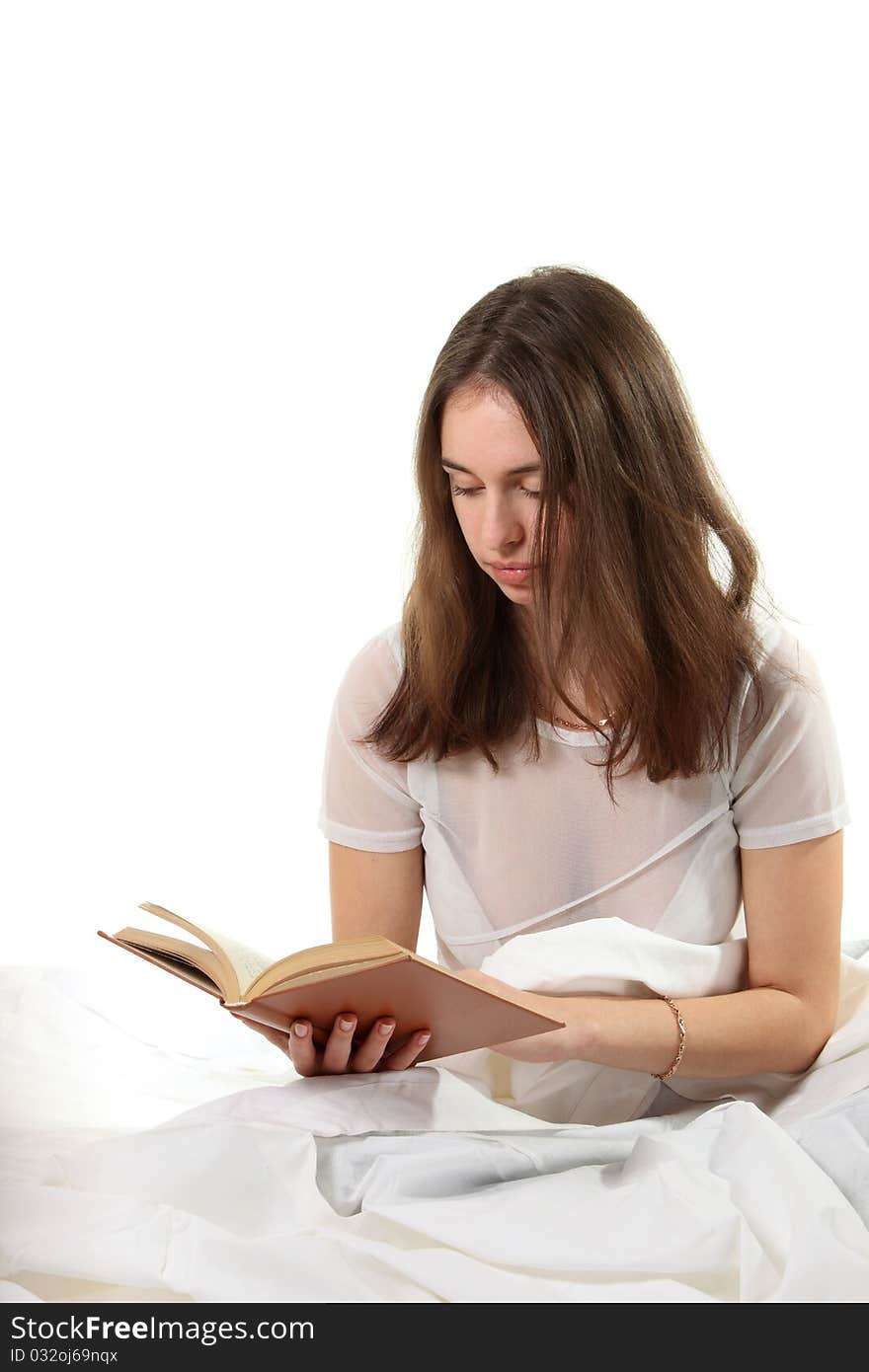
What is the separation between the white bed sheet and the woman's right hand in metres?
0.02

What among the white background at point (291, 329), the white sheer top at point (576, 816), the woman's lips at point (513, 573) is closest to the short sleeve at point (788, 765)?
the white sheer top at point (576, 816)

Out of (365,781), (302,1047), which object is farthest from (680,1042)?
(365,781)

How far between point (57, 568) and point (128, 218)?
0.90 m

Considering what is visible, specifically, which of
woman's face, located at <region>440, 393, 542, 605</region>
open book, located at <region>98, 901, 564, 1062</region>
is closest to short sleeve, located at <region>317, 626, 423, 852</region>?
woman's face, located at <region>440, 393, 542, 605</region>

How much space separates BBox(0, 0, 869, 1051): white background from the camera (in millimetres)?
3422

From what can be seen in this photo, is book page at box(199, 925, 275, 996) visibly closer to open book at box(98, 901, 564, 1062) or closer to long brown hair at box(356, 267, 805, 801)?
open book at box(98, 901, 564, 1062)

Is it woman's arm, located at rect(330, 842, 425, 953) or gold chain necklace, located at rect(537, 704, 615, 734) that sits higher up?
gold chain necklace, located at rect(537, 704, 615, 734)

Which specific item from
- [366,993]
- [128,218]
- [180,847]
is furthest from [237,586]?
Answer: [366,993]

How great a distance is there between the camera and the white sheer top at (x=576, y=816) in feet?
5.70

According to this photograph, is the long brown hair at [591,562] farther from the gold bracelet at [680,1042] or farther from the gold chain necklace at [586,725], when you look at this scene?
the gold bracelet at [680,1042]

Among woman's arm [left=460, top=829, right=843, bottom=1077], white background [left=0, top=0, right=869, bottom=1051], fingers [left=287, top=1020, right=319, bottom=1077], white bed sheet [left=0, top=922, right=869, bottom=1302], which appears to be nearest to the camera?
white bed sheet [left=0, top=922, right=869, bottom=1302]

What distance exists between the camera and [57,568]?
362cm

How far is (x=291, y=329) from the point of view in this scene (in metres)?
3.62

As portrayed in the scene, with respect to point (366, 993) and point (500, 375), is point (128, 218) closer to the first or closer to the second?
point (500, 375)
